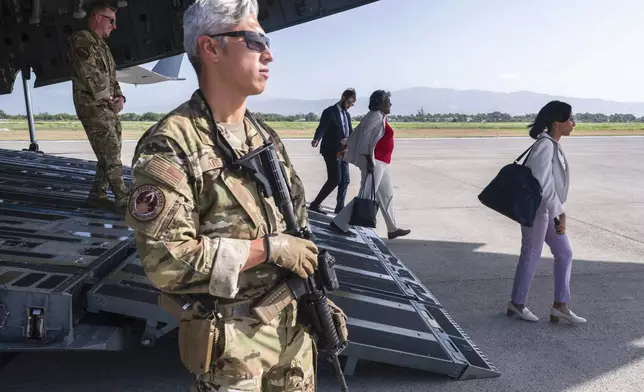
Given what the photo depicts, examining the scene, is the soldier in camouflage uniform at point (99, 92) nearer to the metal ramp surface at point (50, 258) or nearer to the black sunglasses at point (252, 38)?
the metal ramp surface at point (50, 258)

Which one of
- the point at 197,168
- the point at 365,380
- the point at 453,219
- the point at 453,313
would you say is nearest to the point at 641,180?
the point at 453,219

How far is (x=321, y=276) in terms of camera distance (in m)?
1.84

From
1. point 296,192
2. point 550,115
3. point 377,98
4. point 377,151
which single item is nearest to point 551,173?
point 550,115

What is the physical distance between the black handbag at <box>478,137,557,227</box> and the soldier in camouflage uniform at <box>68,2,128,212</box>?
304 cm

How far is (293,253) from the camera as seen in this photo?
1.67 metres

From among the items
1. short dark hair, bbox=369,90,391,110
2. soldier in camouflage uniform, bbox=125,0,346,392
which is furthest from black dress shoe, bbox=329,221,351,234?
soldier in camouflage uniform, bbox=125,0,346,392

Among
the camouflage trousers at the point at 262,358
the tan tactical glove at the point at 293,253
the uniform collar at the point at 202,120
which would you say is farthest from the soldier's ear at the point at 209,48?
the camouflage trousers at the point at 262,358

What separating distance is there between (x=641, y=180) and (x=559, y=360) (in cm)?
Answer: 1054

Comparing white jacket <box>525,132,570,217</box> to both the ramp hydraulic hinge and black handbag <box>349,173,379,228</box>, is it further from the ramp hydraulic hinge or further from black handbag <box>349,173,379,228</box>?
the ramp hydraulic hinge

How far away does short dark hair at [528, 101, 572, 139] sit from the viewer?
164 inches

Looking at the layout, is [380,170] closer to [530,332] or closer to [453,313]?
[453,313]

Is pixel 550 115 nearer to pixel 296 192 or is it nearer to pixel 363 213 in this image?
pixel 363 213

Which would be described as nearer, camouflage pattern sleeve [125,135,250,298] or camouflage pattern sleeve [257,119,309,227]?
camouflage pattern sleeve [125,135,250,298]

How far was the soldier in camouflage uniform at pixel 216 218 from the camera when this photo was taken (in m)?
1.55
